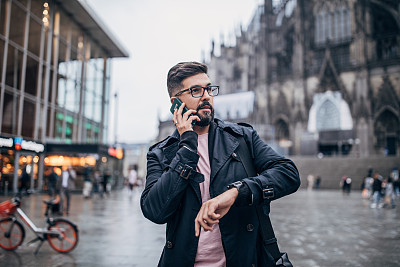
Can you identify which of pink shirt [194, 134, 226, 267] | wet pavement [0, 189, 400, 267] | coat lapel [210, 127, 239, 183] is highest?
coat lapel [210, 127, 239, 183]

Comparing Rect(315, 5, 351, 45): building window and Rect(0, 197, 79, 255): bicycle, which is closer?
Rect(0, 197, 79, 255): bicycle

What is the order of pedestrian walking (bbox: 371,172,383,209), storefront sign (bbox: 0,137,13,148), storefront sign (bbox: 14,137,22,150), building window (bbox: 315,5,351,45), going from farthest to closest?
building window (bbox: 315,5,351,45)
storefront sign (bbox: 14,137,22,150)
storefront sign (bbox: 0,137,13,148)
pedestrian walking (bbox: 371,172,383,209)

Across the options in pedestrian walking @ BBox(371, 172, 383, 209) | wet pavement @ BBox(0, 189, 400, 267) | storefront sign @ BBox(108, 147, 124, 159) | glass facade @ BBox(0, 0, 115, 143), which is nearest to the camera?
wet pavement @ BBox(0, 189, 400, 267)

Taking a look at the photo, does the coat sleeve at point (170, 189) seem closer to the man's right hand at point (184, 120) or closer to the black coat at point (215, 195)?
the black coat at point (215, 195)

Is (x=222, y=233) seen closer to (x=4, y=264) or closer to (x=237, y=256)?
(x=237, y=256)

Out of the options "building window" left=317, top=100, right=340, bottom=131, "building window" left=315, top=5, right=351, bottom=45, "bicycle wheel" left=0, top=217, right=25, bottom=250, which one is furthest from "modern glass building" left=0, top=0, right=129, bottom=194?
"building window" left=315, top=5, right=351, bottom=45

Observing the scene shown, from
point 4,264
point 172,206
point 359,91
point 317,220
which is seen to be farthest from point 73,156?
point 359,91

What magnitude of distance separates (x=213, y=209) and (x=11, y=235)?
7058mm

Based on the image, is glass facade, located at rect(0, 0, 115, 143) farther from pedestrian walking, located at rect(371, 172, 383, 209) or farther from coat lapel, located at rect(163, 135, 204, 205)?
coat lapel, located at rect(163, 135, 204, 205)

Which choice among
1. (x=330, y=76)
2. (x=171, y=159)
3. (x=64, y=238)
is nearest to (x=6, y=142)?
(x=64, y=238)

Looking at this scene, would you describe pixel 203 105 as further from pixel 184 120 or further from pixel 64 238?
pixel 64 238

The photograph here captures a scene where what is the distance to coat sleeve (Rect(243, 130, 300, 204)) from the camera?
1720 millimetres

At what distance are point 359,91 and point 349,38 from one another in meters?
8.89

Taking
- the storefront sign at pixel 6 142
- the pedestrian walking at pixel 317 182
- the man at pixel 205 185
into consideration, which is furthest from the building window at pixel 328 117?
the man at pixel 205 185
